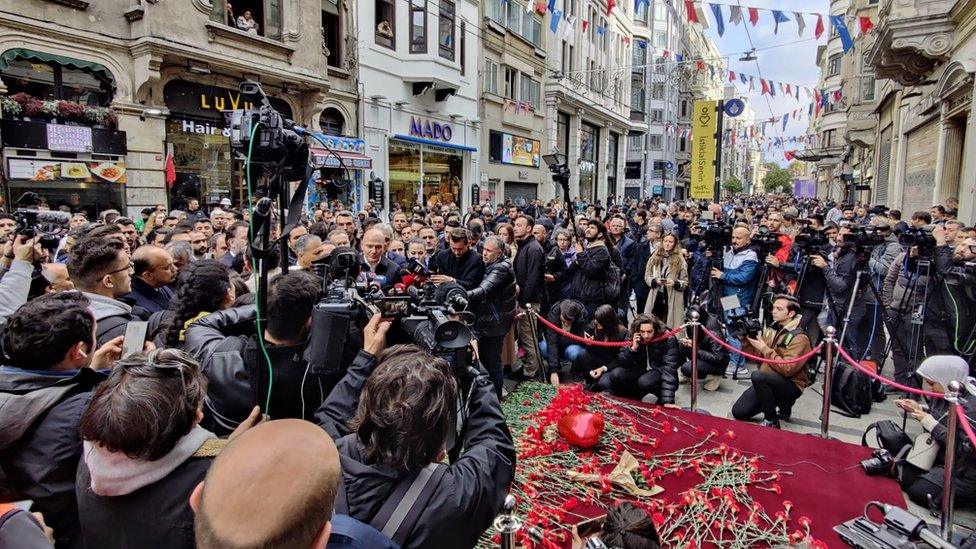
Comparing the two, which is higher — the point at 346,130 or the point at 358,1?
the point at 358,1

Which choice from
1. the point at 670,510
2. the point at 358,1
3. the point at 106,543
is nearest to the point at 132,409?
the point at 106,543

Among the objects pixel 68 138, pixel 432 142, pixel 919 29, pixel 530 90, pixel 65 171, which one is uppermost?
pixel 530 90

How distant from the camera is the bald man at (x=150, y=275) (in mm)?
3600

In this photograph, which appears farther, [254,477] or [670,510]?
[670,510]

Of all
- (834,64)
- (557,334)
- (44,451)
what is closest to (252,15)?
(557,334)

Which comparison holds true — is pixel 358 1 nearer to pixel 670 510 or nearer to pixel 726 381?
pixel 726 381

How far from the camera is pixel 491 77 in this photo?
23.8 metres

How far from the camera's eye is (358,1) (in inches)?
660

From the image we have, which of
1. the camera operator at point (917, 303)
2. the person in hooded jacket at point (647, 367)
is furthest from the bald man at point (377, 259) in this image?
the camera operator at point (917, 303)

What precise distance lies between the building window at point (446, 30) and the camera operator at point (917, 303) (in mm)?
16733

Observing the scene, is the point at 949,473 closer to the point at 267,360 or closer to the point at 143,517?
the point at 267,360

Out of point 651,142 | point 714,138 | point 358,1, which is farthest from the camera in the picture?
point 651,142

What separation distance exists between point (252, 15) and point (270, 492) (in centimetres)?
1598

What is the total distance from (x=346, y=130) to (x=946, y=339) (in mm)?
15368
